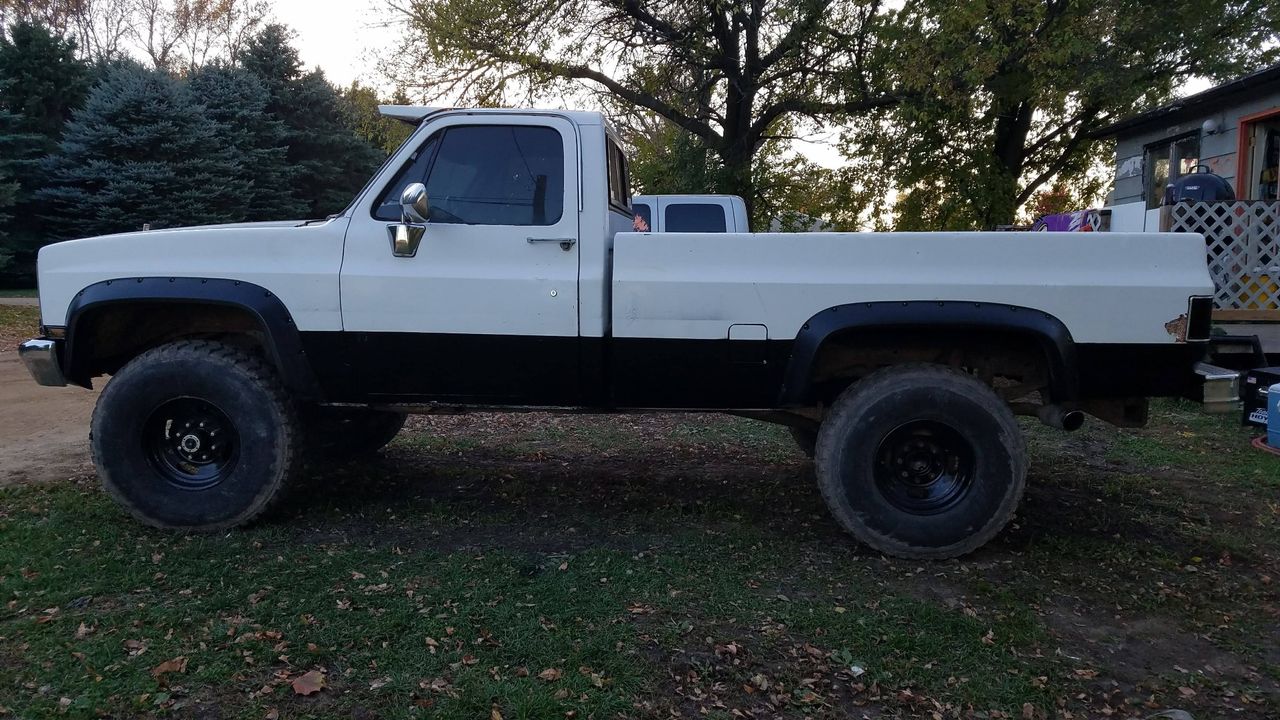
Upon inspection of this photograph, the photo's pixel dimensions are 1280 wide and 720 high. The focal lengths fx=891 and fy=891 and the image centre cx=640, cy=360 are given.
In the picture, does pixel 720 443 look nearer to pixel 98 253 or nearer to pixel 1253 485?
pixel 1253 485

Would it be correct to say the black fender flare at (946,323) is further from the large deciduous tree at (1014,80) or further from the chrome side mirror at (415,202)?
the large deciduous tree at (1014,80)

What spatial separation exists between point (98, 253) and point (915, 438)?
4.21 metres

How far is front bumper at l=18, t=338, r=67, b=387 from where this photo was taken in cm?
455

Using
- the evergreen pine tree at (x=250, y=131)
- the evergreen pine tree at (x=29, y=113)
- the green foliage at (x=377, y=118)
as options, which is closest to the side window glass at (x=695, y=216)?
the green foliage at (x=377, y=118)

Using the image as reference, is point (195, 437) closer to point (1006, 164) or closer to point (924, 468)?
point (924, 468)

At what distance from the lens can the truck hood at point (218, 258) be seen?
4.42m

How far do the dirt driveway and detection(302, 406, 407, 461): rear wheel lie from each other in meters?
1.78

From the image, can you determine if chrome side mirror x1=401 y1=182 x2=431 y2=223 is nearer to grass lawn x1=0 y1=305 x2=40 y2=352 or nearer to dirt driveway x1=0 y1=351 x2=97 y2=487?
dirt driveway x1=0 y1=351 x2=97 y2=487

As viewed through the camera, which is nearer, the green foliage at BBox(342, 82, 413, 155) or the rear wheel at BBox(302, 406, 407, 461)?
the rear wheel at BBox(302, 406, 407, 461)

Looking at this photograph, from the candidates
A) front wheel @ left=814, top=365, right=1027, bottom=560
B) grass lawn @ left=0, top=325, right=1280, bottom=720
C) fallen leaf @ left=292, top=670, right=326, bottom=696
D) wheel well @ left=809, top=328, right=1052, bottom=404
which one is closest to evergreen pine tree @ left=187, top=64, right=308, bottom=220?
grass lawn @ left=0, top=325, right=1280, bottom=720

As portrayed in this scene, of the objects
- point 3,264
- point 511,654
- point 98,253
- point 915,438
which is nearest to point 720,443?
point 915,438

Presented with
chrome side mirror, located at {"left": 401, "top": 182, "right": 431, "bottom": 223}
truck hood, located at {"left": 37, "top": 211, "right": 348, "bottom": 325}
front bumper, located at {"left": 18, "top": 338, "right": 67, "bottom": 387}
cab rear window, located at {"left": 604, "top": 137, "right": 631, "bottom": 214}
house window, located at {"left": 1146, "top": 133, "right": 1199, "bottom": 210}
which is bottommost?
front bumper, located at {"left": 18, "top": 338, "right": 67, "bottom": 387}

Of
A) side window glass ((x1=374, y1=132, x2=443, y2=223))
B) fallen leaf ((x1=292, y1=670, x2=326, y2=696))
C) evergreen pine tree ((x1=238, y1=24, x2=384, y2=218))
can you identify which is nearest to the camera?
fallen leaf ((x1=292, y1=670, x2=326, y2=696))

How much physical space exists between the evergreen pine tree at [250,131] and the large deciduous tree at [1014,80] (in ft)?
44.2
